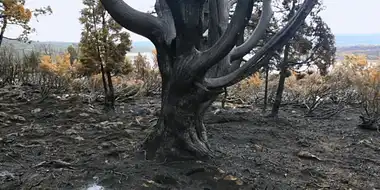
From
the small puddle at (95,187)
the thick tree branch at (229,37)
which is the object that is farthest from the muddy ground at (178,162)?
the thick tree branch at (229,37)

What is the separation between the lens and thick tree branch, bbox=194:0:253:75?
381 cm

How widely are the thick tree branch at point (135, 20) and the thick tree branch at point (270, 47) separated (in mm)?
996

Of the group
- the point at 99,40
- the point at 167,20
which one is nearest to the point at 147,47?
the point at 99,40

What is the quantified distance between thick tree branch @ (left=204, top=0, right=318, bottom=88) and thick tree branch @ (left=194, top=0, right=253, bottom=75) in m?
0.30

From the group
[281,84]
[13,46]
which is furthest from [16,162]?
[13,46]

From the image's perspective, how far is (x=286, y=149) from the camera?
20.4ft

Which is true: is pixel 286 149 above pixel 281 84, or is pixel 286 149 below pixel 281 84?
below

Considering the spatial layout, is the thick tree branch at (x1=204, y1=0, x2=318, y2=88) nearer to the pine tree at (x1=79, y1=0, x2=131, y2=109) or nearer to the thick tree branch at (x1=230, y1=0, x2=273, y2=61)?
the thick tree branch at (x1=230, y1=0, x2=273, y2=61)

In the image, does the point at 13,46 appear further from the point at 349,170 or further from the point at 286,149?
the point at 349,170

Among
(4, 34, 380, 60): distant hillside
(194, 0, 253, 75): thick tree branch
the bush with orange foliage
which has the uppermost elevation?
(194, 0, 253, 75): thick tree branch

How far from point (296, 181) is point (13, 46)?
15.2 meters

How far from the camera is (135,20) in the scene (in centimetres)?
470

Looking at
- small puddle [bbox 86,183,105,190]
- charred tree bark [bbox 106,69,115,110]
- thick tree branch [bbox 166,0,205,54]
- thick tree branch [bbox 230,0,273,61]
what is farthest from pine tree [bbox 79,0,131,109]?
small puddle [bbox 86,183,105,190]

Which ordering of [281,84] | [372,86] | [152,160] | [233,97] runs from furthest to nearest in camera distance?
[233,97] → [372,86] → [281,84] → [152,160]
